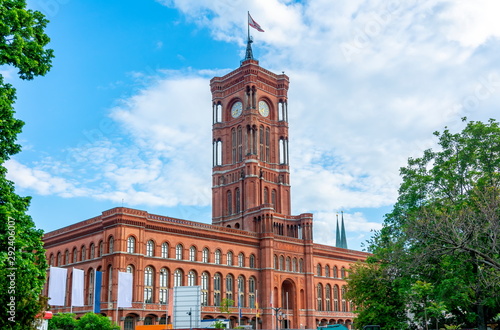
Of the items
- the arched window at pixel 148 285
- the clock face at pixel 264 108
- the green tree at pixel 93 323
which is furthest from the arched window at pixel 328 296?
the green tree at pixel 93 323

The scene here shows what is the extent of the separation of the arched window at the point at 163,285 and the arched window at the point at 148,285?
4.49ft

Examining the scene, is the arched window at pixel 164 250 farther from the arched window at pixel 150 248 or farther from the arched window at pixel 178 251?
the arched window at pixel 178 251

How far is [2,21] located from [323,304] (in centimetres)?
7278

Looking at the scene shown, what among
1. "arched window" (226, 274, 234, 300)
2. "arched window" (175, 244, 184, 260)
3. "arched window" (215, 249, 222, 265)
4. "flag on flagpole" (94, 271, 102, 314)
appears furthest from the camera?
"arched window" (226, 274, 234, 300)

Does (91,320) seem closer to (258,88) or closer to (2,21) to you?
(2,21)

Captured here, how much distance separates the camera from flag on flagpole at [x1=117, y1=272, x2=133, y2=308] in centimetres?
5234

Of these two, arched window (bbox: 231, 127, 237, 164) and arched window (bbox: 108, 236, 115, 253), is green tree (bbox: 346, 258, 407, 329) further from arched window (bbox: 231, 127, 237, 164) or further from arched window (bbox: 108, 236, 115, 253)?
arched window (bbox: 231, 127, 237, 164)

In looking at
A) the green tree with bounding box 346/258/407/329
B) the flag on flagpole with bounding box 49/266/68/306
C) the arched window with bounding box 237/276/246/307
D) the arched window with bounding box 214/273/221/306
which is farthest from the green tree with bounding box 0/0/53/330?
the arched window with bounding box 237/276/246/307

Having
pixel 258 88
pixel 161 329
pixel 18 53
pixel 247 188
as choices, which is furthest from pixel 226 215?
pixel 18 53

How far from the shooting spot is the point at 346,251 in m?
89.9

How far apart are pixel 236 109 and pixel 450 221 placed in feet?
199

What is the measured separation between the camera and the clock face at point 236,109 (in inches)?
3492

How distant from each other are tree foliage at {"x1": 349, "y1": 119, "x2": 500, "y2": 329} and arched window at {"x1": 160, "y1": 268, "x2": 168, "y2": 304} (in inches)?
1076

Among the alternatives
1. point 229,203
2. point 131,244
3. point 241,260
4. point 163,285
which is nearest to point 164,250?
point 163,285
